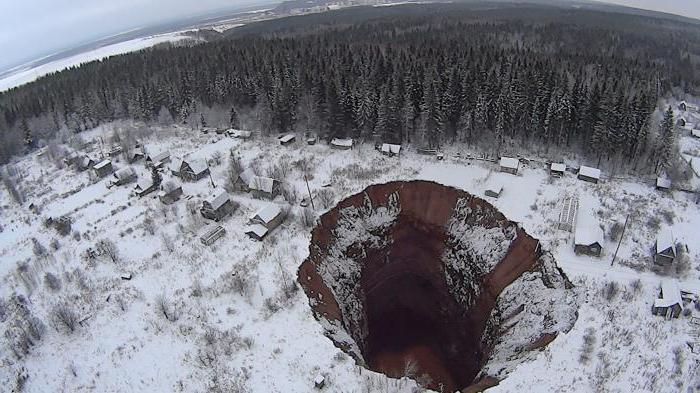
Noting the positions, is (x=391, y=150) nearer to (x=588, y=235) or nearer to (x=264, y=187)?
(x=264, y=187)

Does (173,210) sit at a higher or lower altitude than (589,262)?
higher

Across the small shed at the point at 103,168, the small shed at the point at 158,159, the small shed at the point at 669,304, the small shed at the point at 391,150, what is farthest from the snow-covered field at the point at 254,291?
the small shed at the point at 158,159

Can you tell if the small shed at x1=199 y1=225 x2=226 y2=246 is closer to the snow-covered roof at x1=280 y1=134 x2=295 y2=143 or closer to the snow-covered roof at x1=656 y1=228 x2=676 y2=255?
the snow-covered roof at x1=280 y1=134 x2=295 y2=143

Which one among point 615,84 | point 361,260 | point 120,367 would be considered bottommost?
point 361,260

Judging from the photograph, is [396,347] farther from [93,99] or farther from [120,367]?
[93,99]

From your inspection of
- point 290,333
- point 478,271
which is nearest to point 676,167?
point 478,271

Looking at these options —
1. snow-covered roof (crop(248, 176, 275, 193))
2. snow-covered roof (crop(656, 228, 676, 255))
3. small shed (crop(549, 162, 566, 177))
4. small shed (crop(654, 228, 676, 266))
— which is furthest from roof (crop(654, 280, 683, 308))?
snow-covered roof (crop(248, 176, 275, 193))

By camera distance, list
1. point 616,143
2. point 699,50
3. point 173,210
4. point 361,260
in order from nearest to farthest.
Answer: point 361,260 → point 173,210 → point 616,143 → point 699,50

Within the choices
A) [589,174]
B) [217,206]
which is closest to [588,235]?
[589,174]
